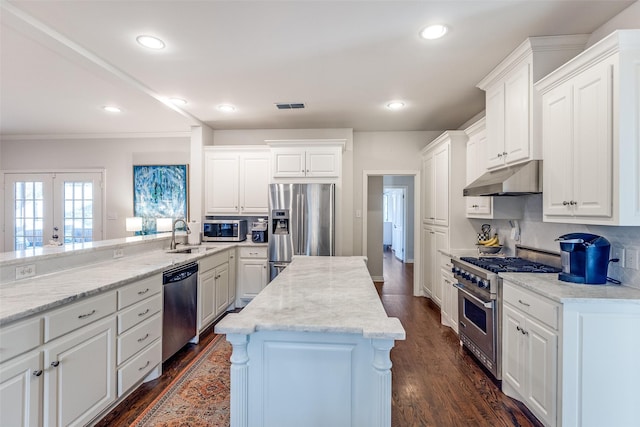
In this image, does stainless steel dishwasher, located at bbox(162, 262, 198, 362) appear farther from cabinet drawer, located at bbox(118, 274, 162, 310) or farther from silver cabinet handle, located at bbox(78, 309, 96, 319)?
silver cabinet handle, located at bbox(78, 309, 96, 319)

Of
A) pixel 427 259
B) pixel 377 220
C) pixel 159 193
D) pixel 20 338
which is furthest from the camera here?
pixel 377 220

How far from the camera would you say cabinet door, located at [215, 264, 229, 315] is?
3570 mm

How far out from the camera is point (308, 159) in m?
4.15

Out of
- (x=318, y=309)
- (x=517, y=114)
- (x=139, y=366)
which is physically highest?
(x=517, y=114)

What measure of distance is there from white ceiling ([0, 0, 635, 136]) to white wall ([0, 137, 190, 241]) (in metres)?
1.01

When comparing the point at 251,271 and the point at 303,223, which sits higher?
the point at 303,223

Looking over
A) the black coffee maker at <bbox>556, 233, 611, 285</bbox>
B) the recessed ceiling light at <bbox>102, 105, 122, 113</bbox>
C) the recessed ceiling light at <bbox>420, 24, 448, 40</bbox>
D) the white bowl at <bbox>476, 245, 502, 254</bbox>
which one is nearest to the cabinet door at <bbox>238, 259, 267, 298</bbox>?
the recessed ceiling light at <bbox>102, 105, 122, 113</bbox>

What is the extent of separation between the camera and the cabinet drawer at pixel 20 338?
129 centimetres

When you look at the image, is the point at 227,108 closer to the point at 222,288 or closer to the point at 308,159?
the point at 308,159

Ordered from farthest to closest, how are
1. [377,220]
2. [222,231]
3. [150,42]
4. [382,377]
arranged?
[377,220] → [222,231] → [150,42] → [382,377]

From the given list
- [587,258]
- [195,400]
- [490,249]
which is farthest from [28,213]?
[587,258]

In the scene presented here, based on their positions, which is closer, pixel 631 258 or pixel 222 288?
pixel 631 258

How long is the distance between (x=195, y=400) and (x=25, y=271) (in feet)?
4.70

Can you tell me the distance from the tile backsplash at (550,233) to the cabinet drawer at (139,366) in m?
3.25
